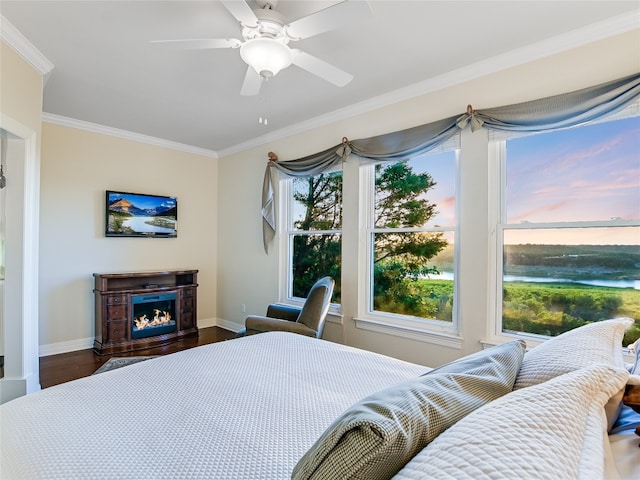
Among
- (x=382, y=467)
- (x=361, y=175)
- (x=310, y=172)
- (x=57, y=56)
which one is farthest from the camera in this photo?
(x=310, y=172)

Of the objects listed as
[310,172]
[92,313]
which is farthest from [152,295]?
[310,172]

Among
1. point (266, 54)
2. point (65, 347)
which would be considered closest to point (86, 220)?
point (65, 347)

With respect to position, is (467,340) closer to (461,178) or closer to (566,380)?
(461,178)

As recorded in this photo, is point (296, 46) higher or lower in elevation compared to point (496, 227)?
higher

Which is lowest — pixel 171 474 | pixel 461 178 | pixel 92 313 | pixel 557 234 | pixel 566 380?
pixel 92 313

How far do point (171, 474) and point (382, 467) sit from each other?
0.56 metres

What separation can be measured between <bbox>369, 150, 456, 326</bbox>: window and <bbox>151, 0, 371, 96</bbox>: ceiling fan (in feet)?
4.72

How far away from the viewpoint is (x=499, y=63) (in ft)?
8.29

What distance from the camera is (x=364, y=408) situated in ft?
2.33

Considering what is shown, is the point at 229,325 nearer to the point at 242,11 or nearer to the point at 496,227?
the point at 496,227

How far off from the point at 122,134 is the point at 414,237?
3880 mm

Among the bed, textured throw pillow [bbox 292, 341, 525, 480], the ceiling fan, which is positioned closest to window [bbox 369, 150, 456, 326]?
the ceiling fan

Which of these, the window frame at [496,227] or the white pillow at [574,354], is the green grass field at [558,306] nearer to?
the window frame at [496,227]

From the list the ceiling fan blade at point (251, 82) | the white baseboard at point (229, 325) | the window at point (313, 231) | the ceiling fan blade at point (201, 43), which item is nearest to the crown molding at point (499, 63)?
the window at point (313, 231)
